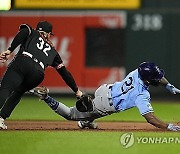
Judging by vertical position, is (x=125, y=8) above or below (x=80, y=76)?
above

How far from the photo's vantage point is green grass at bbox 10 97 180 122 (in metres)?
10.9

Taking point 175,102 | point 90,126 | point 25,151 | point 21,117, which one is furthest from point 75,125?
point 175,102

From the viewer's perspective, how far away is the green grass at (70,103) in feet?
35.6

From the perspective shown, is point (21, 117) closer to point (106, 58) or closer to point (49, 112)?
point (49, 112)

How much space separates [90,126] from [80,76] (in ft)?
24.0

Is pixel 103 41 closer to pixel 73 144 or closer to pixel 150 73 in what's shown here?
pixel 150 73

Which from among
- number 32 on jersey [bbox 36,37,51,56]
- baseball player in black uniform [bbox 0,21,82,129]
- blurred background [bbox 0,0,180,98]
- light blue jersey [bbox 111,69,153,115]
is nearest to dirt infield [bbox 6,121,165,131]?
baseball player in black uniform [bbox 0,21,82,129]

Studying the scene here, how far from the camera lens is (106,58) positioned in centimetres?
1597

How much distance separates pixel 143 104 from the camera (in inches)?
304

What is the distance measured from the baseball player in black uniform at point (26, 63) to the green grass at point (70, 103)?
2182mm

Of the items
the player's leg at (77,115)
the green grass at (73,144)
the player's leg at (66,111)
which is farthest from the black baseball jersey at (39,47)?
the green grass at (73,144)

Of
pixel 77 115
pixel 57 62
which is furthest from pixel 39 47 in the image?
pixel 77 115

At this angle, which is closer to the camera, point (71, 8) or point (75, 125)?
point (75, 125)

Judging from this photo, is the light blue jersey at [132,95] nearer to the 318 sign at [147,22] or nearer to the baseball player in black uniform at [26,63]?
the baseball player in black uniform at [26,63]
